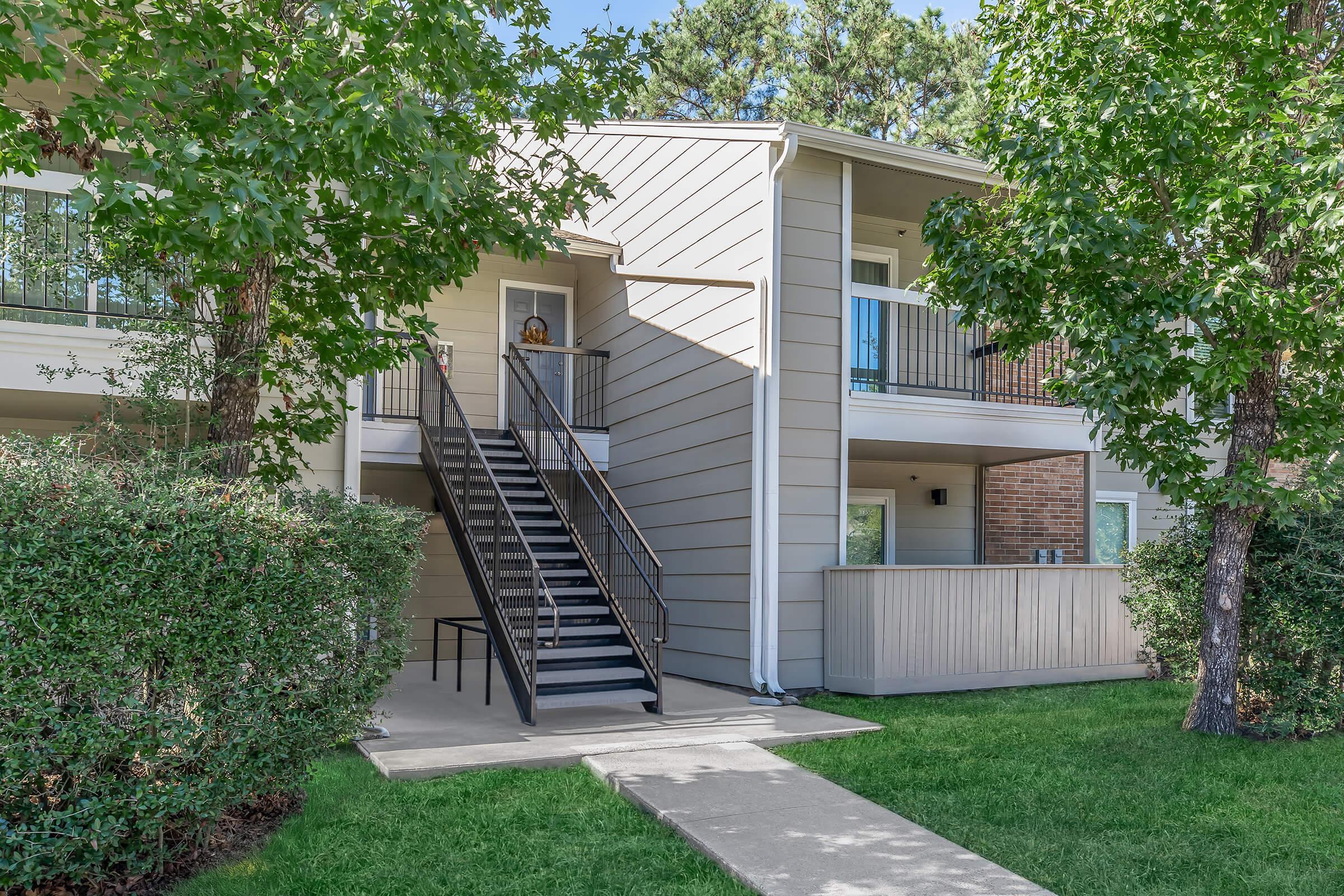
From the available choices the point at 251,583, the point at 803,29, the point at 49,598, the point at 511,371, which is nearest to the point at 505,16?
the point at 251,583

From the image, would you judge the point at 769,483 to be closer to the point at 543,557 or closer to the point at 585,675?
the point at 543,557

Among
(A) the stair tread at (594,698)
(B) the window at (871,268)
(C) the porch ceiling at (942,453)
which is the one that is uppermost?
(B) the window at (871,268)

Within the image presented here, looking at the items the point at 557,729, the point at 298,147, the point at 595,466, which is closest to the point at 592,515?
the point at 595,466

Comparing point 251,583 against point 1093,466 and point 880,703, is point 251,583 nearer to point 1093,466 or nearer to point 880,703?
point 880,703

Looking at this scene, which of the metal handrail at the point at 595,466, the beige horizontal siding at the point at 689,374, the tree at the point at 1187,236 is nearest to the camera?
the tree at the point at 1187,236

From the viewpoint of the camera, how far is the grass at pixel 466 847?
13.3 feet

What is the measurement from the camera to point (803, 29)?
21.2 meters

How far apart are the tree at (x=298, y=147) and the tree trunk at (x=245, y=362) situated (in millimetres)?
11

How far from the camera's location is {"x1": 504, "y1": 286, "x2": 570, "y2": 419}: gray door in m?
12.4

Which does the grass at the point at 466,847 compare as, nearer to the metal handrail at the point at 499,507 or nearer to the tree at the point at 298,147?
the metal handrail at the point at 499,507

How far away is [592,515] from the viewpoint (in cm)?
1041

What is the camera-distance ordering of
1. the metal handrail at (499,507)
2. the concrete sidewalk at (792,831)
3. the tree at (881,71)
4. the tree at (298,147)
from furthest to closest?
the tree at (881,71)
the metal handrail at (499,507)
the tree at (298,147)
the concrete sidewalk at (792,831)

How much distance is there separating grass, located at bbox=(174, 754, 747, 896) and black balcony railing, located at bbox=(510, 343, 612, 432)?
703 cm

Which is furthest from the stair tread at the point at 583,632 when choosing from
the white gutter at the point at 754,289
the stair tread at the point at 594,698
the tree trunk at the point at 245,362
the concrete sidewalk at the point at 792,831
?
the tree trunk at the point at 245,362
